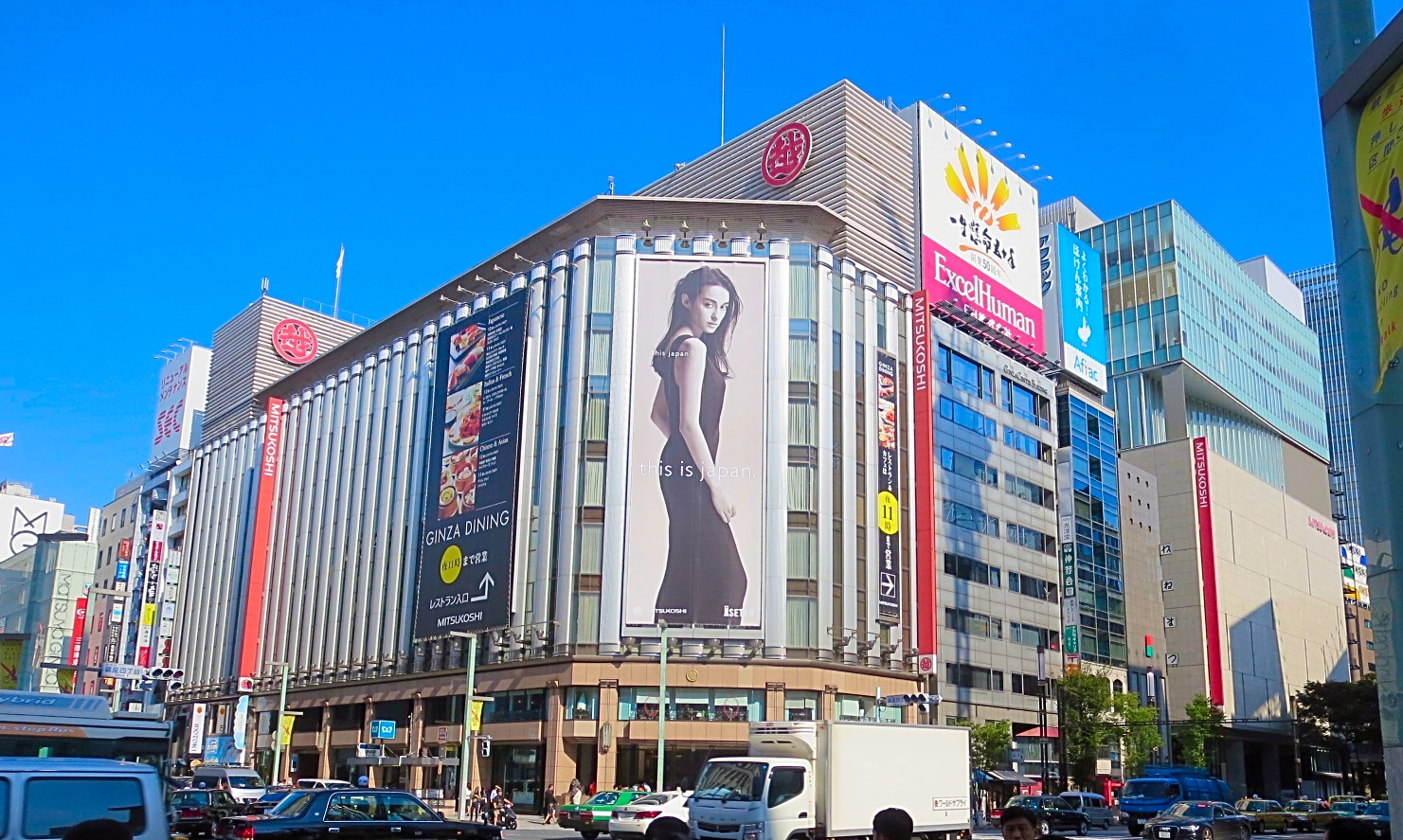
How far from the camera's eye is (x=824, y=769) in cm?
2639

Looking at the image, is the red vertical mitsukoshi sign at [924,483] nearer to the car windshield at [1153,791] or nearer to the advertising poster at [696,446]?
the advertising poster at [696,446]

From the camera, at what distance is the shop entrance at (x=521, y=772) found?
183 ft

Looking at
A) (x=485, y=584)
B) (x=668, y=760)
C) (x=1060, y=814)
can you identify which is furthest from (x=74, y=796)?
(x=485, y=584)

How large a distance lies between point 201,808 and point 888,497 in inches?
1490

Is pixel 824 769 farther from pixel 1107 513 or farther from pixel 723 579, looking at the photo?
pixel 1107 513

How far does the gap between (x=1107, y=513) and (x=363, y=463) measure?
166ft

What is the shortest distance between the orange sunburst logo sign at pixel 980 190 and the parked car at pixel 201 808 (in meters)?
58.8

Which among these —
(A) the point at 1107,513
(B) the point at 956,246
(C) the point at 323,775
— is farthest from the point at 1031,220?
(C) the point at 323,775

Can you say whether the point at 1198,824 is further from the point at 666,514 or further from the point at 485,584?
the point at 485,584

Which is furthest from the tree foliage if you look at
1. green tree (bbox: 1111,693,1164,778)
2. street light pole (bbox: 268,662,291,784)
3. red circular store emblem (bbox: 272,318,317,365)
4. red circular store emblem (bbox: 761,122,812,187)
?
red circular store emblem (bbox: 272,318,317,365)

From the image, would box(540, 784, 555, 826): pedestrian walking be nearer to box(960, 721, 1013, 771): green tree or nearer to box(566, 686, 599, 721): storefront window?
box(566, 686, 599, 721): storefront window

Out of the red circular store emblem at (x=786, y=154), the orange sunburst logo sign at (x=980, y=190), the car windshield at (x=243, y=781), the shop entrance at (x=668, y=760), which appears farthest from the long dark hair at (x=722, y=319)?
the car windshield at (x=243, y=781)

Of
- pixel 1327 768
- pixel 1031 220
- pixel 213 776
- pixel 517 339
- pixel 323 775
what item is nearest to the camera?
pixel 213 776

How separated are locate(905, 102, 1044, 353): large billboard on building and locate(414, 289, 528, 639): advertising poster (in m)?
25.8
